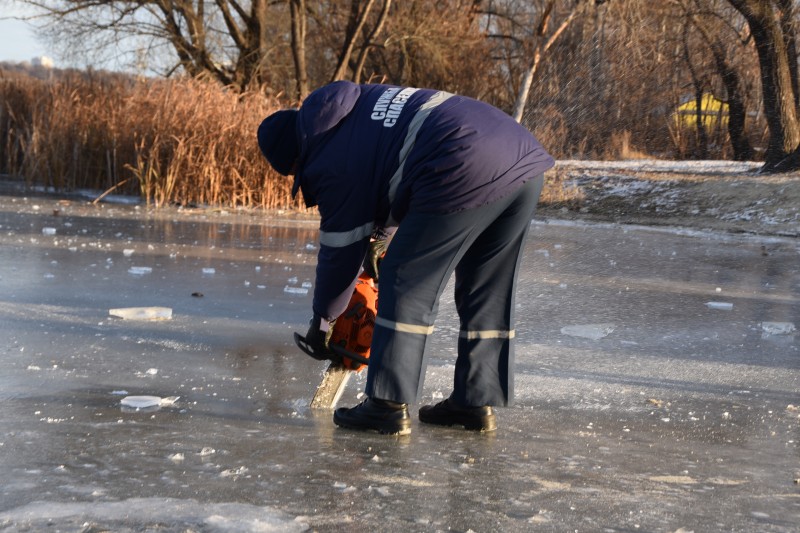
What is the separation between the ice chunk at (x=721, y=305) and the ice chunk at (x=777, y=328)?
73 cm

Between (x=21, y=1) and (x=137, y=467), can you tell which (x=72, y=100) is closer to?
(x=21, y=1)

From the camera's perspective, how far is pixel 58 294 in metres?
6.63

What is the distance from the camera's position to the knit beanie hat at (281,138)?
375 cm

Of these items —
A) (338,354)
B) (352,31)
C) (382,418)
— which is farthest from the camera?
(352,31)

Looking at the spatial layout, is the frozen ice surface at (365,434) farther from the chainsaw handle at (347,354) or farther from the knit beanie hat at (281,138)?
the knit beanie hat at (281,138)

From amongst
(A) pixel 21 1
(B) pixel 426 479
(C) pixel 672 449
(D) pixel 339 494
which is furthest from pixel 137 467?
(A) pixel 21 1

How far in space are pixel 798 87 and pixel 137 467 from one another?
18.0m

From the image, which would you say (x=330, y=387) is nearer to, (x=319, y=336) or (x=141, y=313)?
(x=319, y=336)

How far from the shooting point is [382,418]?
12.6ft

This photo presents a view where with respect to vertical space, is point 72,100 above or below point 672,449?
above

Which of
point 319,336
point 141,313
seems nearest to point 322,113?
point 319,336

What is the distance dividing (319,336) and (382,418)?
40 centimetres

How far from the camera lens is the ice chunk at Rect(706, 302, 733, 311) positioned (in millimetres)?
7305

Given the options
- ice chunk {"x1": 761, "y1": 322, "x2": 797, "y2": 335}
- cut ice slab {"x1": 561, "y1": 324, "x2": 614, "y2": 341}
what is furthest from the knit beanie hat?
ice chunk {"x1": 761, "y1": 322, "x2": 797, "y2": 335}
